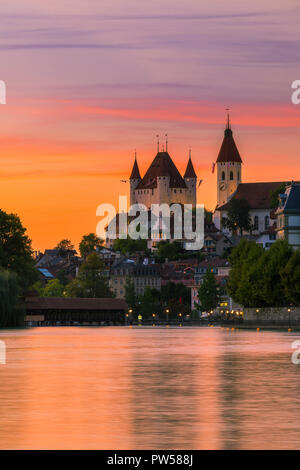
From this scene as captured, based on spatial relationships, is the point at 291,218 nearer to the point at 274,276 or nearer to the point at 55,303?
the point at 274,276

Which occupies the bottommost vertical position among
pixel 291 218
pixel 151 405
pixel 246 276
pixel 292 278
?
pixel 151 405

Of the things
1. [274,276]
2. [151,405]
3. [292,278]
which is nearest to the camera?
[151,405]

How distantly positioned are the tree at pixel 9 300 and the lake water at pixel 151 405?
2579 inches

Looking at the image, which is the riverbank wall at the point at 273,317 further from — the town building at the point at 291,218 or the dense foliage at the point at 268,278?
the town building at the point at 291,218

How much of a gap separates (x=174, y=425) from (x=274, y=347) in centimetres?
4565

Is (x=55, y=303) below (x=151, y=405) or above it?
above

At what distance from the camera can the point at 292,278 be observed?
4838 inches

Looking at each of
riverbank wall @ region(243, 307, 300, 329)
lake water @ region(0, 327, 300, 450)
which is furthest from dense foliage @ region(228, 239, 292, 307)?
lake water @ region(0, 327, 300, 450)

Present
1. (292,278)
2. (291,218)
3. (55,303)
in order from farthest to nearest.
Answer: (55,303) → (291,218) → (292,278)

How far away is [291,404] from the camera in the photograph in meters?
31.6

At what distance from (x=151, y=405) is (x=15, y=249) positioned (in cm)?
10834

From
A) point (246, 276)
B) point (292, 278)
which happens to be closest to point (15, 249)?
point (246, 276)

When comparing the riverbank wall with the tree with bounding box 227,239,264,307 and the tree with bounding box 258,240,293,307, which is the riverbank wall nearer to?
the tree with bounding box 227,239,264,307
